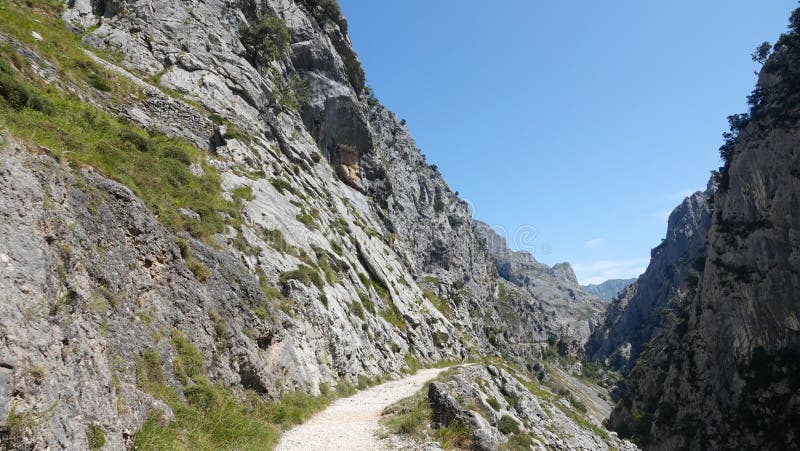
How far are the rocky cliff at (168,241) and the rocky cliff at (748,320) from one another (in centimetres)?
4423

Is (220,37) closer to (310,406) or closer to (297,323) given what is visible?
(297,323)

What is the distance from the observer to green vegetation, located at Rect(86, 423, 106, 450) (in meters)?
6.79

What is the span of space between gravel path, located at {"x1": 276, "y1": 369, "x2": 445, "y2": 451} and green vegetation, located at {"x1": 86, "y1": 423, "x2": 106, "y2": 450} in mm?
5912

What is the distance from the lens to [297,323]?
2053 cm

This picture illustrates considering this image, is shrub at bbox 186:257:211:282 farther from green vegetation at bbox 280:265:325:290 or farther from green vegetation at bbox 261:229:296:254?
green vegetation at bbox 261:229:296:254

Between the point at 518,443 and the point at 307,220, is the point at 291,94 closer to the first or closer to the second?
the point at 307,220

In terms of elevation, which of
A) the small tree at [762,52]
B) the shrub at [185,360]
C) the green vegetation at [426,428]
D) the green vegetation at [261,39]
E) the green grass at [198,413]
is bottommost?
the green vegetation at [426,428]

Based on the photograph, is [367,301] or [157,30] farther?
[157,30]

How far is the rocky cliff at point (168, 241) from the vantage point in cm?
746

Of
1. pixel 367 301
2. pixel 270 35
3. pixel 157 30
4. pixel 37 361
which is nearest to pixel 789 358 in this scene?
pixel 367 301

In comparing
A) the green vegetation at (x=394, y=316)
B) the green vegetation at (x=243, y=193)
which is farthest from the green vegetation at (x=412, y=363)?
the green vegetation at (x=243, y=193)

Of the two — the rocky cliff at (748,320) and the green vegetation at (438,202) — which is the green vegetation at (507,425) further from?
the green vegetation at (438,202)

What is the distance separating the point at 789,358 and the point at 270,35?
284 feet

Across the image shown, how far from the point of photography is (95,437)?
6914 millimetres
